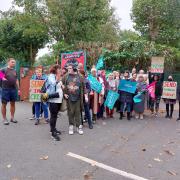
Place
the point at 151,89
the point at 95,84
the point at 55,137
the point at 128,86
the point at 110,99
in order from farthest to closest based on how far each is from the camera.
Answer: the point at 151,89 < the point at 128,86 < the point at 110,99 < the point at 95,84 < the point at 55,137

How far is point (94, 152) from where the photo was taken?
24.3 feet

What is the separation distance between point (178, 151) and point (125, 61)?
429 inches

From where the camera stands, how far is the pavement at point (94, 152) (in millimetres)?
6039

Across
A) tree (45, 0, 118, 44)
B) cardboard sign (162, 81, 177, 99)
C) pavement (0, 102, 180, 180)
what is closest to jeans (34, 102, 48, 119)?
pavement (0, 102, 180, 180)

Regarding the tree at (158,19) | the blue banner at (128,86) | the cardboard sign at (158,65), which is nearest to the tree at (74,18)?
the cardboard sign at (158,65)

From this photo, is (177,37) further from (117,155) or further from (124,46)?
(117,155)

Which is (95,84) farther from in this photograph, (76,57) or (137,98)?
(76,57)

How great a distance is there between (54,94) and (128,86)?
4162 millimetres

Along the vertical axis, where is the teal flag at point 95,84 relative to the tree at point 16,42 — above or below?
below

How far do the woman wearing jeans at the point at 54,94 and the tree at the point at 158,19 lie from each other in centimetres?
2285

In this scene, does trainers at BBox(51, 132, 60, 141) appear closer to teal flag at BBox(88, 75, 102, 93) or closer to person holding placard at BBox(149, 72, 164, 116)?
teal flag at BBox(88, 75, 102, 93)

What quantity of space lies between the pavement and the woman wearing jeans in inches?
11.9

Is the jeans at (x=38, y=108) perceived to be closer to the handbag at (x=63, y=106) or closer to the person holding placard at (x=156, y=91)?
the handbag at (x=63, y=106)

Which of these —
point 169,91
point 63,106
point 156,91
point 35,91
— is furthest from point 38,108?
point 169,91
